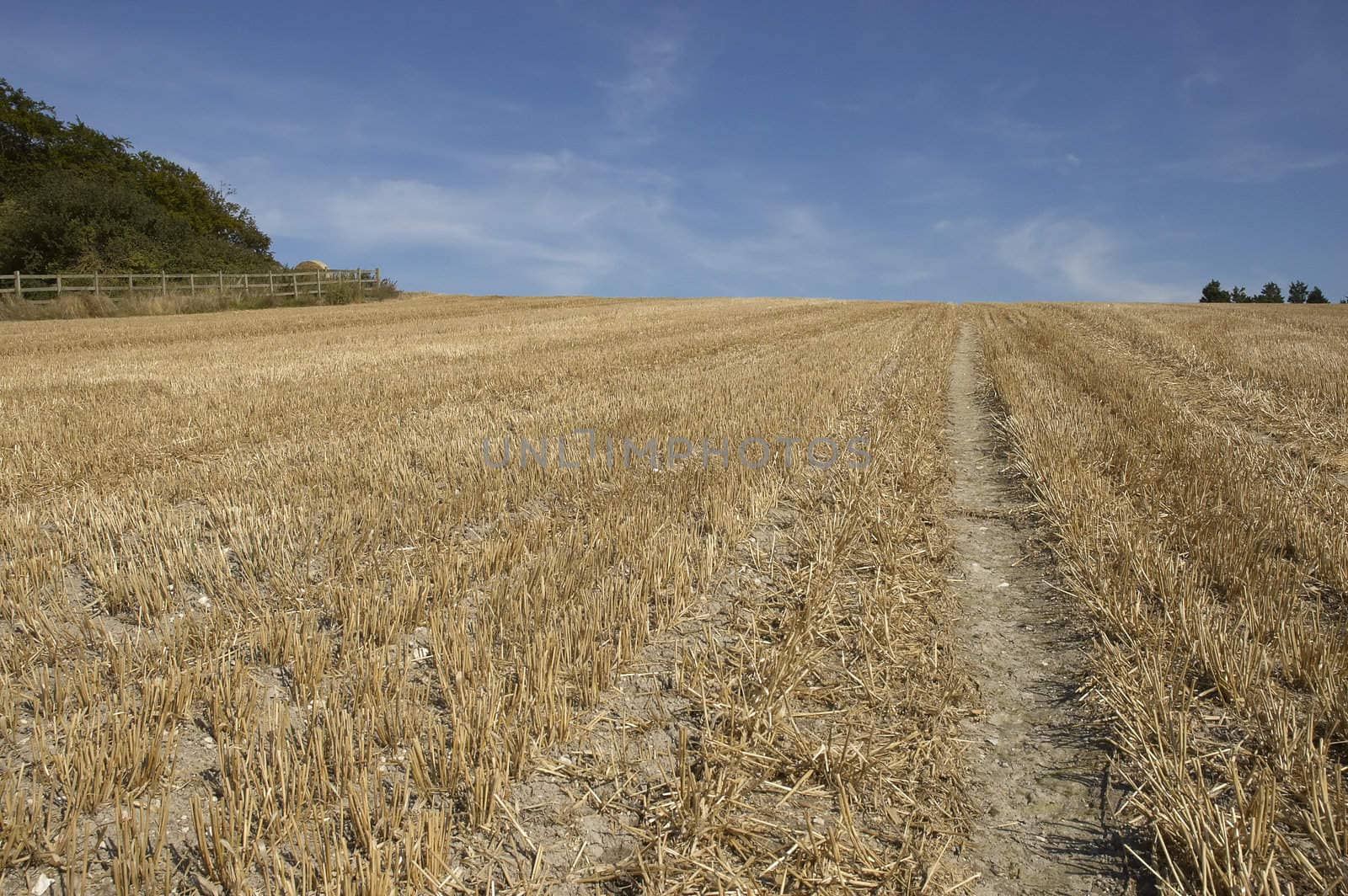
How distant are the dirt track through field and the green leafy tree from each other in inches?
3560

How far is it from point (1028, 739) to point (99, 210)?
52.7m

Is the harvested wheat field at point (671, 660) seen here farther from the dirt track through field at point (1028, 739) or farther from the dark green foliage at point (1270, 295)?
the dark green foliage at point (1270, 295)

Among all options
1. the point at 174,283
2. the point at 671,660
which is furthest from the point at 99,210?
the point at 671,660

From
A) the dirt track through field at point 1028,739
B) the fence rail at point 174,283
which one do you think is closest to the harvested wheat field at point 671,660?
the dirt track through field at point 1028,739

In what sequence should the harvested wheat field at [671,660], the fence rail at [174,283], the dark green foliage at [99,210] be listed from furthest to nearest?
the dark green foliage at [99,210]
the fence rail at [174,283]
the harvested wheat field at [671,660]

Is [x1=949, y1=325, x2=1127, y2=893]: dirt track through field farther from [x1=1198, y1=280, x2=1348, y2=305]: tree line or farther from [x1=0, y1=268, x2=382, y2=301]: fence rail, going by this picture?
[x1=1198, y1=280, x2=1348, y2=305]: tree line

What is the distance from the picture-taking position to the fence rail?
34.1 meters

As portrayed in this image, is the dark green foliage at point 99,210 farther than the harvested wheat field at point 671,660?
Yes

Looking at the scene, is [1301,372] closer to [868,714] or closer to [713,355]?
[713,355]

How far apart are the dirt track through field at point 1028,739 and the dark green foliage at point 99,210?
49.0 metres

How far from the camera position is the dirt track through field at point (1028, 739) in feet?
6.70

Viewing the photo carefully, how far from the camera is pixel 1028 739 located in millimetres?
2582

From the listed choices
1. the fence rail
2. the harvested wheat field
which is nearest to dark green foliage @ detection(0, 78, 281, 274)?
the fence rail

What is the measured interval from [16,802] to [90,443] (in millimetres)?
5909
